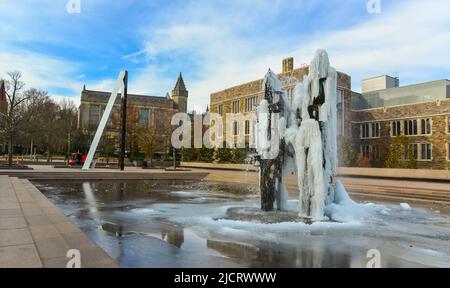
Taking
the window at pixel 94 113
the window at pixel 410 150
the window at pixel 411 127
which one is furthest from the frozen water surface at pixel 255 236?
the window at pixel 94 113

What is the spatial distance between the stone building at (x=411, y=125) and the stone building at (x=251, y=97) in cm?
279

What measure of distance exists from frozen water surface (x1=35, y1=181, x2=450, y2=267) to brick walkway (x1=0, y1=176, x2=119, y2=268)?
0.48 m

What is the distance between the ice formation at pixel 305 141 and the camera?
9.91 metres

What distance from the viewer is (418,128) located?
4272 cm

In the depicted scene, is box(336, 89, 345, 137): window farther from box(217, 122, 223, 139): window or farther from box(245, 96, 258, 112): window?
box(217, 122, 223, 139): window

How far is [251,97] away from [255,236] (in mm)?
46117

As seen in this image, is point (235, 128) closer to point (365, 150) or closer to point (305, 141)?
point (365, 150)

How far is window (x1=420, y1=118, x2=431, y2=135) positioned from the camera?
41.9m

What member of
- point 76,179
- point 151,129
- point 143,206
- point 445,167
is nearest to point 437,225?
point 143,206

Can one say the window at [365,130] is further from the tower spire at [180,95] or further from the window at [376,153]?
the tower spire at [180,95]

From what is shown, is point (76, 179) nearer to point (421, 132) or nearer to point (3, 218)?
point (3, 218)

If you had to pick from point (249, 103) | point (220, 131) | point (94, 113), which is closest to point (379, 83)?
point (249, 103)

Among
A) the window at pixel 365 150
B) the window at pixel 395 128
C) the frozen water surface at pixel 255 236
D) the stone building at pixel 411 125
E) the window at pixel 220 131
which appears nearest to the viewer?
the frozen water surface at pixel 255 236
